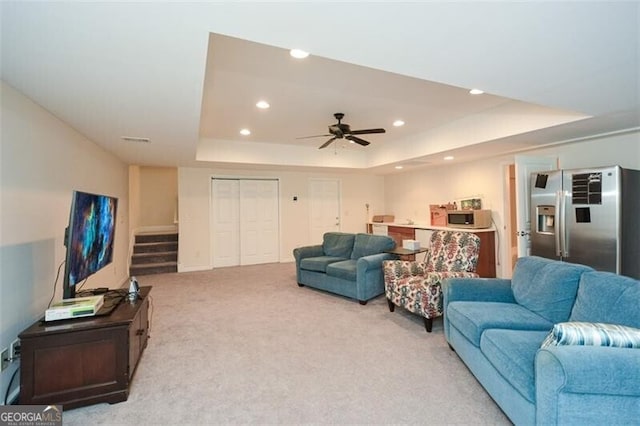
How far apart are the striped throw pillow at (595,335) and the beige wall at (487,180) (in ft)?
11.0

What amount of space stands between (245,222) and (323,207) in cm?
199

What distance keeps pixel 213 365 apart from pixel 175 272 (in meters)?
4.31

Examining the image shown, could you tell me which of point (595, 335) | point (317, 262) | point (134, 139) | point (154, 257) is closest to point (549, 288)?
point (595, 335)

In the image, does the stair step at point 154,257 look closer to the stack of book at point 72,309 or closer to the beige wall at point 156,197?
the beige wall at point 156,197

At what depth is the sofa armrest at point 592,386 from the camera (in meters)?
1.42

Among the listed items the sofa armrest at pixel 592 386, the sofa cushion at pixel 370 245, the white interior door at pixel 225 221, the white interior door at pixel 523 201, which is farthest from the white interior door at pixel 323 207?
the sofa armrest at pixel 592 386

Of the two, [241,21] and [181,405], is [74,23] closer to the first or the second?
[241,21]

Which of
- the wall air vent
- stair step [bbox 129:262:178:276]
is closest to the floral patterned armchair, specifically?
the wall air vent

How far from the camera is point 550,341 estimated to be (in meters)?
1.65

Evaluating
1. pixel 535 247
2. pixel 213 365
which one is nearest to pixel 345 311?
pixel 213 365

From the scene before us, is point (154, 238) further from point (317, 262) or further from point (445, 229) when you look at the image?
point (445, 229)

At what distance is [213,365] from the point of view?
103 inches

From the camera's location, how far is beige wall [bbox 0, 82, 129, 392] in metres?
2.09

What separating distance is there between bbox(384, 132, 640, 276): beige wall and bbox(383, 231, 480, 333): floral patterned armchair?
85.2 inches
